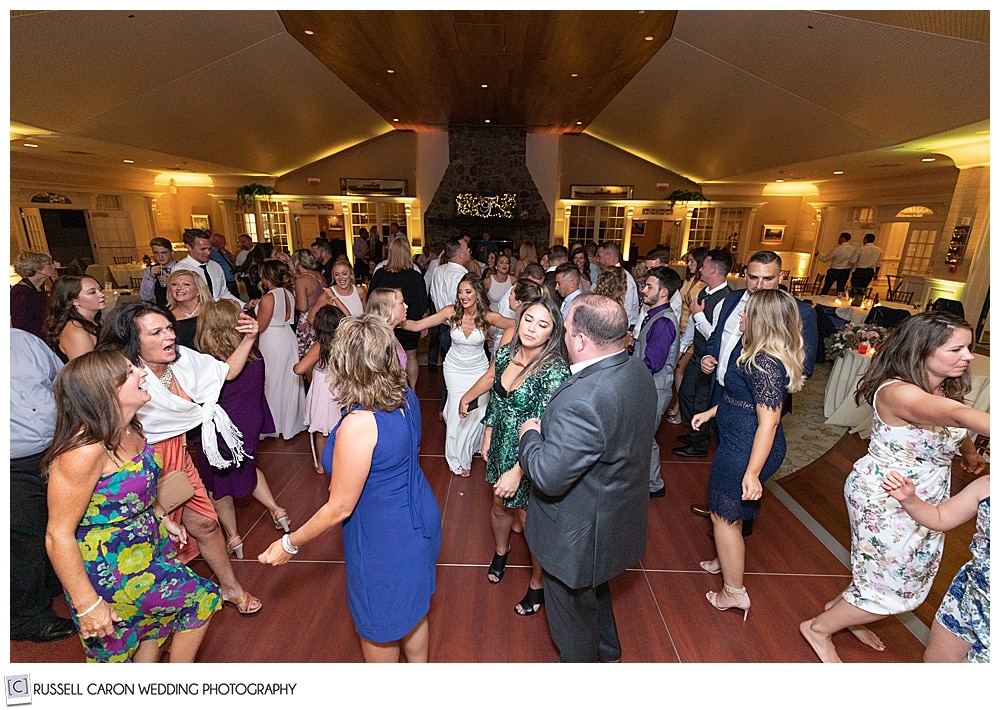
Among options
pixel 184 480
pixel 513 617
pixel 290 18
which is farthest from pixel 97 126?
pixel 513 617

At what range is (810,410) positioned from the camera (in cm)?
537

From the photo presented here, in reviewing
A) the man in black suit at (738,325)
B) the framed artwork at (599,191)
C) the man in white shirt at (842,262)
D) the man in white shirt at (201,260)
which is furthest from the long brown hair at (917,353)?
the framed artwork at (599,191)

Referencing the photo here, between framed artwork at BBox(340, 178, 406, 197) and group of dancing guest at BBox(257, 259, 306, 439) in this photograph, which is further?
framed artwork at BBox(340, 178, 406, 197)

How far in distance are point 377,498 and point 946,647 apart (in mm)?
2036

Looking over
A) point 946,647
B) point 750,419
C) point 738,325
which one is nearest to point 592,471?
point 750,419

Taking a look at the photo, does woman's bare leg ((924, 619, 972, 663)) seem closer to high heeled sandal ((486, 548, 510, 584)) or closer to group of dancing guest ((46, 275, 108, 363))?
high heeled sandal ((486, 548, 510, 584))

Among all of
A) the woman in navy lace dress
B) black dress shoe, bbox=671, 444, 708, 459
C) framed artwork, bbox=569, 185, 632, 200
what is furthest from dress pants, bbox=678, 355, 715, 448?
framed artwork, bbox=569, 185, 632, 200

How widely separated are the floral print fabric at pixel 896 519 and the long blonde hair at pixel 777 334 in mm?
324

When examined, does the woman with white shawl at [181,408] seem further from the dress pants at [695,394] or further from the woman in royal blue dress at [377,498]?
the dress pants at [695,394]

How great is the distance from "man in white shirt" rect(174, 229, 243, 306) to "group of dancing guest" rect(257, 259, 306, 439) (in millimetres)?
649

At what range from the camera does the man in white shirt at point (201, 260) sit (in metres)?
4.25

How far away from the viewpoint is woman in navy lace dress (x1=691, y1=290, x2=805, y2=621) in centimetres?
205

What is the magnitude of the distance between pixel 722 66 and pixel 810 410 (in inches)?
184
